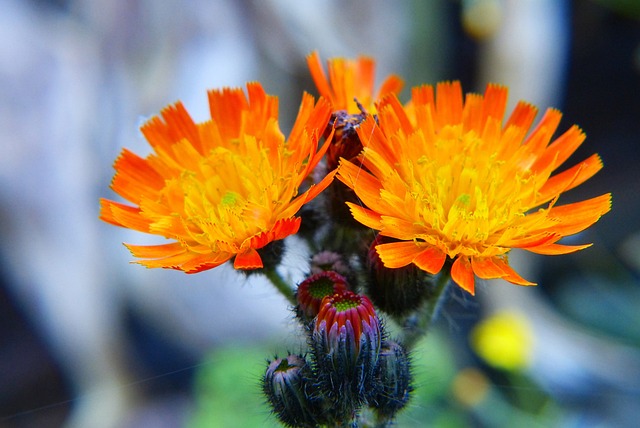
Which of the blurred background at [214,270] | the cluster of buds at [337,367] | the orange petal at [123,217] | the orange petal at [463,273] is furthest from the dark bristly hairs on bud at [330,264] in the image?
the blurred background at [214,270]

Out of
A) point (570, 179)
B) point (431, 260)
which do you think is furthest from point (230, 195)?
point (570, 179)

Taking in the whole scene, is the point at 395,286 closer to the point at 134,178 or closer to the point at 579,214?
the point at 579,214

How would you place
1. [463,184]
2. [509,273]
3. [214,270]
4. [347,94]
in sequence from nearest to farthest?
[509,273], [463,184], [347,94], [214,270]

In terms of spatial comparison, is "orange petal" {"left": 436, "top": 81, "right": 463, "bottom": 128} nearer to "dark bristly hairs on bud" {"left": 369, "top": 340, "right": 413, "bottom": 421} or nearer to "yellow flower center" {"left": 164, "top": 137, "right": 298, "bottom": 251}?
"yellow flower center" {"left": 164, "top": 137, "right": 298, "bottom": 251}

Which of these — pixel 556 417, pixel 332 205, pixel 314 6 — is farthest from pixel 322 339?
pixel 314 6

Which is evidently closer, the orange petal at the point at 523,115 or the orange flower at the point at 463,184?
the orange flower at the point at 463,184

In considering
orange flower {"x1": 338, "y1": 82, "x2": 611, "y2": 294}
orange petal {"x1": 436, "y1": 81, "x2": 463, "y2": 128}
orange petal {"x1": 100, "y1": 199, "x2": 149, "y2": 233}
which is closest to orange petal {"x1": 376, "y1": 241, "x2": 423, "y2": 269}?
orange flower {"x1": 338, "y1": 82, "x2": 611, "y2": 294}

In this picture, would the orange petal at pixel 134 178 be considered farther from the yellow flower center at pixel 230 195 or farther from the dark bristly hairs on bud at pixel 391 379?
the dark bristly hairs on bud at pixel 391 379
